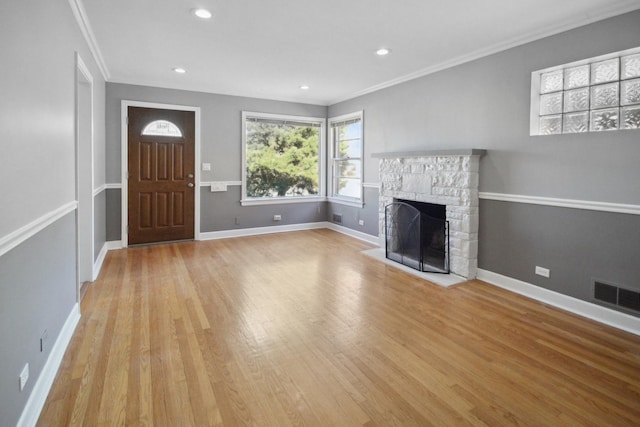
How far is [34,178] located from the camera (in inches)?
73.0

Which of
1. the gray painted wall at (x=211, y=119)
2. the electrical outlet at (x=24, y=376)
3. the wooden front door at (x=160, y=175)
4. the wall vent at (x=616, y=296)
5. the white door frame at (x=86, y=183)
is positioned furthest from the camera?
the wooden front door at (x=160, y=175)

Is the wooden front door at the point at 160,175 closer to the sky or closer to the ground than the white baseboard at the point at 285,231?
closer to the sky

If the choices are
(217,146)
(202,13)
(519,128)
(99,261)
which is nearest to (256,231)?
(217,146)

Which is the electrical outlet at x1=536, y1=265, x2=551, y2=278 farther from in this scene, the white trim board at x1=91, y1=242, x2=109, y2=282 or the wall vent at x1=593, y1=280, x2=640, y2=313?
the white trim board at x1=91, y1=242, x2=109, y2=282

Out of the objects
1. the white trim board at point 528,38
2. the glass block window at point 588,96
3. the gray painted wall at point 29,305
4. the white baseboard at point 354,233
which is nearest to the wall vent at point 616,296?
the glass block window at point 588,96

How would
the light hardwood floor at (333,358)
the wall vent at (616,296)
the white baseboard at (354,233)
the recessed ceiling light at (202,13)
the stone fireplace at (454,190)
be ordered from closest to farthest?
the light hardwood floor at (333,358) → the wall vent at (616,296) → the recessed ceiling light at (202,13) → the stone fireplace at (454,190) → the white baseboard at (354,233)

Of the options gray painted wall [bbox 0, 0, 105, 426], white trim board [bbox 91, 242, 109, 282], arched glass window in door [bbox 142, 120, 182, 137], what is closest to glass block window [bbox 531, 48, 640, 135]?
gray painted wall [bbox 0, 0, 105, 426]

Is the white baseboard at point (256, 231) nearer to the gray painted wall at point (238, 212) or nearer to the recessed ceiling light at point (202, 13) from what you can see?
the gray painted wall at point (238, 212)

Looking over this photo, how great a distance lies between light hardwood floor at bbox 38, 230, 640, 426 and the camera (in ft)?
5.91

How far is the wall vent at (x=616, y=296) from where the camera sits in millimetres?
2738

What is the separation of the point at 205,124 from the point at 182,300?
3.45 m

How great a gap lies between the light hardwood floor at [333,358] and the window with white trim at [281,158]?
2.89m

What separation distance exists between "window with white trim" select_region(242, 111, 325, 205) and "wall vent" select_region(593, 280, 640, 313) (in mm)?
4782

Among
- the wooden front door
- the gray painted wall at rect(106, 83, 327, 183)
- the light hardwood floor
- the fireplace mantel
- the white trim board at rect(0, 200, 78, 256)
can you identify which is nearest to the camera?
the white trim board at rect(0, 200, 78, 256)
